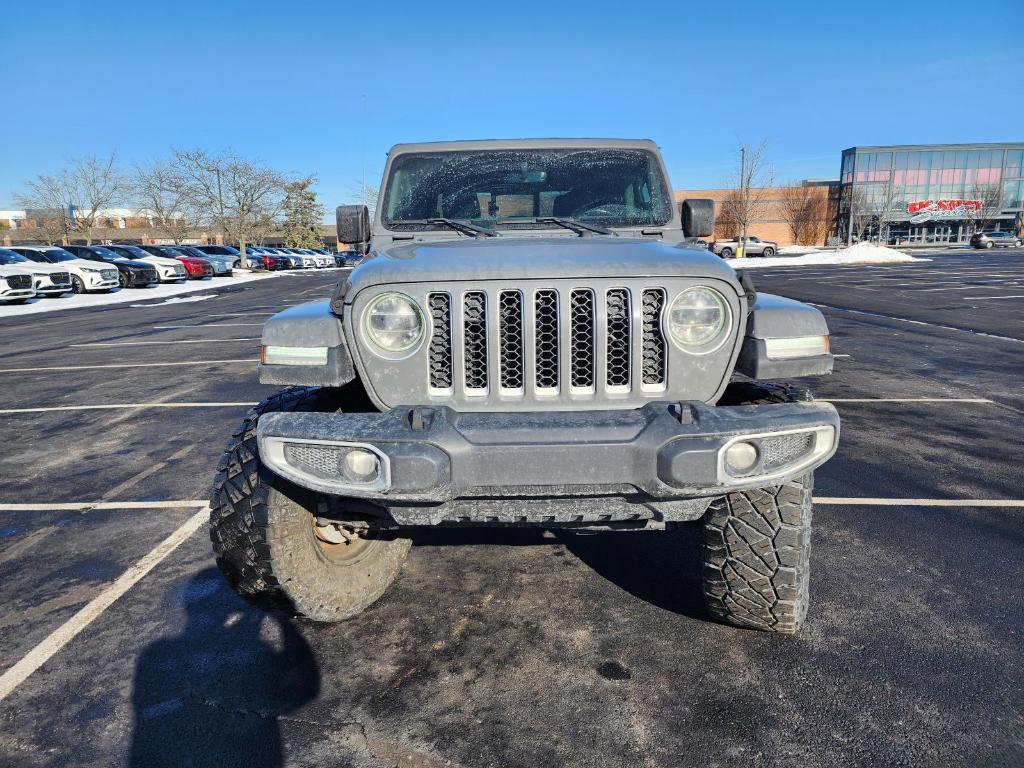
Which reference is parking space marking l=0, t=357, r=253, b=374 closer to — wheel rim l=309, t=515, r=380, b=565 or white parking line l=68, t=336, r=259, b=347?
white parking line l=68, t=336, r=259, b=347

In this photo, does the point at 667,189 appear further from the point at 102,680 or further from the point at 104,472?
the point at 104,472

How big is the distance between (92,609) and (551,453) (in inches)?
93.0

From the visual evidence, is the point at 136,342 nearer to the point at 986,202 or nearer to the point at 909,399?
the point at 909,399

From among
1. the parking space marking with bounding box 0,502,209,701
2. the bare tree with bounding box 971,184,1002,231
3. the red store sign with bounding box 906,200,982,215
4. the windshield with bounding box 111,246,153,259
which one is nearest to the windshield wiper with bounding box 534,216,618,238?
the parking space marking with bounding box 0,502,209,701

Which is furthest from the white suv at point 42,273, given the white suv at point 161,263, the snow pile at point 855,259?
the snow pile at point 855,259

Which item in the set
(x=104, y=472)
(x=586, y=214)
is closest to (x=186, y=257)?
(x=104, y=472)

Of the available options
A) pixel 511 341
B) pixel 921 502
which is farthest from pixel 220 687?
pixel 921 502

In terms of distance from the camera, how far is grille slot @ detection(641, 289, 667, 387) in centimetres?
247

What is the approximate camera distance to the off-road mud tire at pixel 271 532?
259cm

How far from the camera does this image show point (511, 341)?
97.7 inches

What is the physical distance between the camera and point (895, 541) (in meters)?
3.69

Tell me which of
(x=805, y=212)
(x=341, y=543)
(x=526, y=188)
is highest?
(x=805, y=212)

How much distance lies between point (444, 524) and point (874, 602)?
2002 millimetres

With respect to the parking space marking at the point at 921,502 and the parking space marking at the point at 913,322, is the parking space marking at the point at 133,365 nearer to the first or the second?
the parking space marking at the point at 921,502
